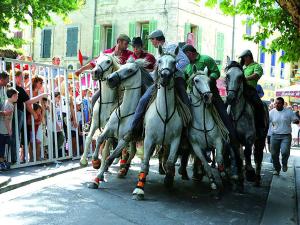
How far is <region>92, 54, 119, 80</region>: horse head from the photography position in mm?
8690

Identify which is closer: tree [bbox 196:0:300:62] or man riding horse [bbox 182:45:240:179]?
man riding horse [bbox 182:45:240:179]

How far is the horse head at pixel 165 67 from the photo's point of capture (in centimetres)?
729

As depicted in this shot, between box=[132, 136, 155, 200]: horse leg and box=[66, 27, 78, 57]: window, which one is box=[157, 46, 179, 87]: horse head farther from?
box=[66, 27, 78, 57]: window

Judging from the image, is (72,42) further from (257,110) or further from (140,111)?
(140,111)

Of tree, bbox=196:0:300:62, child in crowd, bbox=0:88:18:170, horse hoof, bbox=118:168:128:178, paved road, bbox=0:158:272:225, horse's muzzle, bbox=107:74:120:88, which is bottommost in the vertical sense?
paved road, bbox=0:158:272:225

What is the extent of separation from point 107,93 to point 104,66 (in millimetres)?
655

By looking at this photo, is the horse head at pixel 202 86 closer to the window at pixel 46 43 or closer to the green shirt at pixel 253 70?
the green shirt at pixel 253 70

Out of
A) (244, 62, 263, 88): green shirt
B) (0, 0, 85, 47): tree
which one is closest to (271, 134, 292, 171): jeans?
(244, 62, 263, 88): green shirt

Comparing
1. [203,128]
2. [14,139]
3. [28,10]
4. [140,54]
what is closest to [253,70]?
[140,54]

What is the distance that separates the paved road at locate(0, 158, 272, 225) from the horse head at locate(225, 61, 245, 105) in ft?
5.96

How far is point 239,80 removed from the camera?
916 cm

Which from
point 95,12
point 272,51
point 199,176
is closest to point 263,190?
point 199,176

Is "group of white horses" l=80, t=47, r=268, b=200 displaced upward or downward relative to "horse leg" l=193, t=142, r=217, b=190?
upward

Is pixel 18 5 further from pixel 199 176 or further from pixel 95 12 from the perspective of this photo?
pixel 95 12
